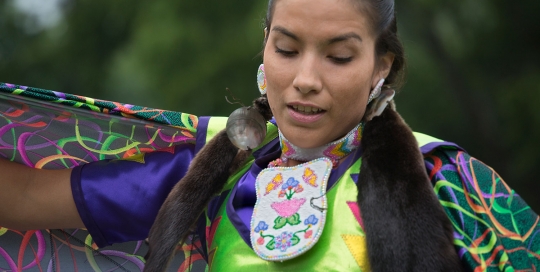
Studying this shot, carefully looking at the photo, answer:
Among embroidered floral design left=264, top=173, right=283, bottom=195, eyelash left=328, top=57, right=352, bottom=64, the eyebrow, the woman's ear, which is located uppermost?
the eyebrow

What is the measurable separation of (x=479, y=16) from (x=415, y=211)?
3.54 metres

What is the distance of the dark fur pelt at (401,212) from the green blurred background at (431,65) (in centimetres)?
311

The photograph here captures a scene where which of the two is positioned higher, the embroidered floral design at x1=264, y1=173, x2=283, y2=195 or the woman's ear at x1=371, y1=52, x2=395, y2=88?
the woman's ear at x1=371, y1=52, x2=395, y2=88

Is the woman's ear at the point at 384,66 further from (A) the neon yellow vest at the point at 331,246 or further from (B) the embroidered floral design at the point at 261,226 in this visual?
(B) the embroidered floral design at the point at 261,226

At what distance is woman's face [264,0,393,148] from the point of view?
5.13ft

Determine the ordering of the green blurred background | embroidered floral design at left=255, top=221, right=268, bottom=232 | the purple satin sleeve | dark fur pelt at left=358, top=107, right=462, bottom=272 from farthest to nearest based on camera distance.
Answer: the green blurred background, the purple satin sleeve, embroidered floral design at left=255, top=221, right=268, bottom=232, dark fur pelt at left=358, top=107, right=462, bottom=272

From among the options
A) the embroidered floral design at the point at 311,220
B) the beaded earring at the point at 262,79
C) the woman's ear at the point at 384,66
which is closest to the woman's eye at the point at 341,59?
the woman's ear at the point at 384,66

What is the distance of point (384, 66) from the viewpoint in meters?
1.68

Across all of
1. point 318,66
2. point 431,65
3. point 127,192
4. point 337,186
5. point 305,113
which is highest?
point 318,66

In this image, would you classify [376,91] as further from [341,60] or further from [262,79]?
[262,79]

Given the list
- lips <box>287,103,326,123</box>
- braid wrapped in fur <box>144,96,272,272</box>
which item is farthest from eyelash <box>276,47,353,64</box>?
braid wrapped in fur <box>144,96,272,272</box>

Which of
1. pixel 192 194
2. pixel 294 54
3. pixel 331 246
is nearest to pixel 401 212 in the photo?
pixel 331 246

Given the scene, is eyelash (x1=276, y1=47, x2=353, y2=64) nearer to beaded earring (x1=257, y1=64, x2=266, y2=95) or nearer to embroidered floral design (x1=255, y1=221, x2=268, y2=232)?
beaded earring (x1=257, y1=64, x2=266, y2=95)

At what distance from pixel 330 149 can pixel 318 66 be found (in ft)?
0.68
